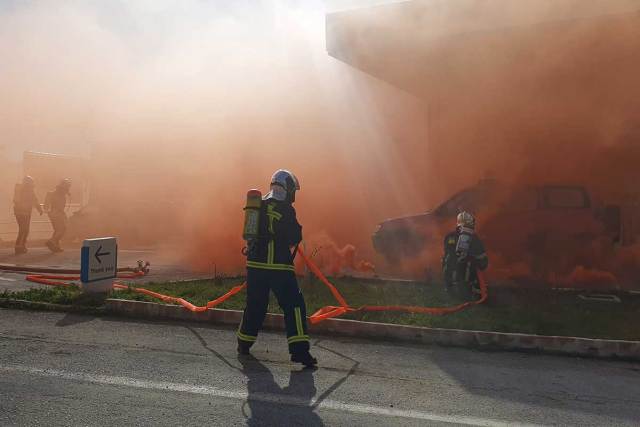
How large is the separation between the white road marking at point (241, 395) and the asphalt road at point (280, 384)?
0.04ft

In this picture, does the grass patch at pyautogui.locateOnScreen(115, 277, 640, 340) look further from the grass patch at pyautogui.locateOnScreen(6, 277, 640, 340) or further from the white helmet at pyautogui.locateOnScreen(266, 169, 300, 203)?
the white helmet at pyautogui.locateOnScreen(266, 169, 300, 203)

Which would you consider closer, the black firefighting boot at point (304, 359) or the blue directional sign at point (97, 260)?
the black firefighting boot at point (304, 359)

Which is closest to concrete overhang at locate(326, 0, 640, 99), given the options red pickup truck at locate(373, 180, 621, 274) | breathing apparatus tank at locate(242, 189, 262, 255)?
red pickup truck at locate(373, 180, 621, 274)

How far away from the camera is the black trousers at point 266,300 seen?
4.43 meters

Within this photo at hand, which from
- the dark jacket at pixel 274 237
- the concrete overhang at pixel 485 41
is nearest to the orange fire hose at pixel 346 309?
the dark jacket at pixel 274 237

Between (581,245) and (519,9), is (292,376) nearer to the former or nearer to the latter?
(581,245)

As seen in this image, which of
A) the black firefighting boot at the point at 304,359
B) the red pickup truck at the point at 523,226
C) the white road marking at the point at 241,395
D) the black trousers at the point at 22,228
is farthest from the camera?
the black trousers at the point at 22,228

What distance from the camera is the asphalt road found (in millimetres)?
3344

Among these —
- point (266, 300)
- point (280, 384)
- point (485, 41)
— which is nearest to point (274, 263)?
point (266, 300)

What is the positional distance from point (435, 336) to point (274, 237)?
1954mm

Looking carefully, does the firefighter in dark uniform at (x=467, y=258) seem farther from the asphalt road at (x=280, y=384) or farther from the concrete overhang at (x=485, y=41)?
the concrete overhang at (x=485, y=41)

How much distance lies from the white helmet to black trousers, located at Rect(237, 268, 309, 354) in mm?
613

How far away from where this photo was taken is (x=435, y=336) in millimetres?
5293

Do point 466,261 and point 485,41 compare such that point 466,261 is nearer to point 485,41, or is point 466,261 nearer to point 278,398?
point 278,398
